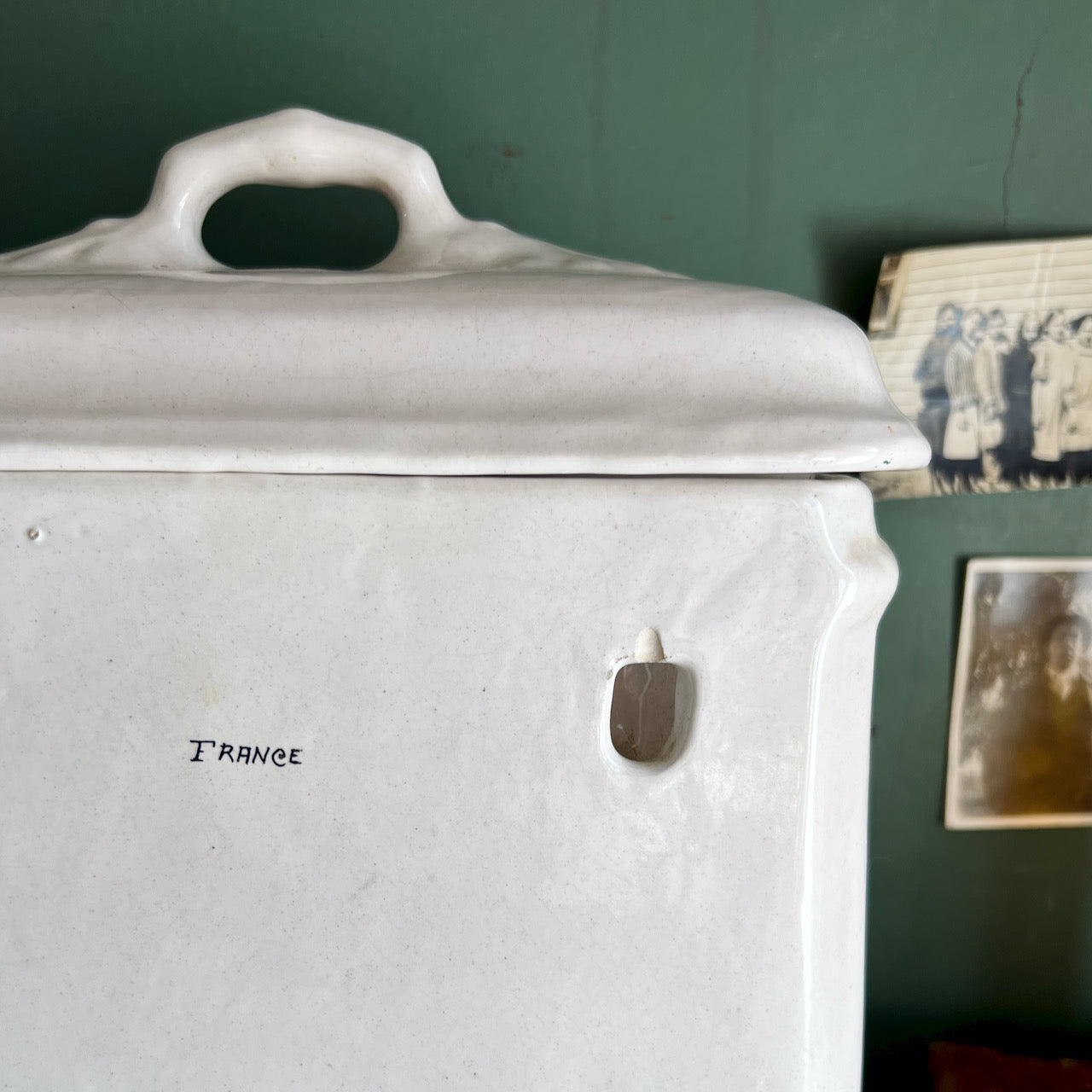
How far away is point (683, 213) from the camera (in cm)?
67

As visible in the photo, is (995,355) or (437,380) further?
(995,355)

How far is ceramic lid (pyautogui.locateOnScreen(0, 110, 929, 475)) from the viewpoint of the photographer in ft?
1.08

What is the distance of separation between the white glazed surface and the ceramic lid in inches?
0.5

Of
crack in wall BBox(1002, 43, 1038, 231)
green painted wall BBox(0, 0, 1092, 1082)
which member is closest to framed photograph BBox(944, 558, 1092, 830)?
green painted wall BBox(0, 0, 1092, 1082)

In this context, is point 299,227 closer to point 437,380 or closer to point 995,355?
point 437,380

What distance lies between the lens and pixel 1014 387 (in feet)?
2.16

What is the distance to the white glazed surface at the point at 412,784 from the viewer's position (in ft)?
1.10

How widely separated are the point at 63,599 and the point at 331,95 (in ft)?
1.48

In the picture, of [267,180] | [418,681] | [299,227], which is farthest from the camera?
[299,227]

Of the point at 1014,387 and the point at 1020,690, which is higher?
the point at 1014,387

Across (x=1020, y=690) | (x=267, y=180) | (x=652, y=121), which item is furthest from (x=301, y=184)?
(x=1020, y=690)

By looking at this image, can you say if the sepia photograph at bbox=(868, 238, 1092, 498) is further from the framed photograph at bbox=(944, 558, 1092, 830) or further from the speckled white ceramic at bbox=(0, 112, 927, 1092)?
the speckled white ceramic at bbox=(0, 112, 927, 1092)

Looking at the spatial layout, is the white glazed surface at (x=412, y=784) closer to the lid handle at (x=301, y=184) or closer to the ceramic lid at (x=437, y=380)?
the ceramic lid at (x=437, y=380)

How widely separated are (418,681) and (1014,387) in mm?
516
